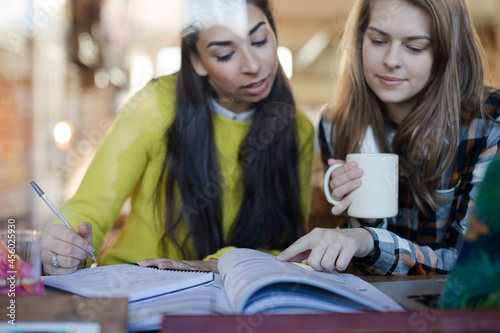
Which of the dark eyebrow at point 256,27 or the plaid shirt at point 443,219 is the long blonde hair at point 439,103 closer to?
the plaid shirt at point 443,219

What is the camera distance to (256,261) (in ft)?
1.92

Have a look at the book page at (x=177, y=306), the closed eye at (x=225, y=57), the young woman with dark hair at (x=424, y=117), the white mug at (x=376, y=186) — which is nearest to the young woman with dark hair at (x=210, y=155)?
the closed eye at (x=225, y=57)

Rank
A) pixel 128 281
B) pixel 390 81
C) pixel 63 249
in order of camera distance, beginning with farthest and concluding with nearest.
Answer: pixel 390 81
pixel 63 249
pixel 128 281

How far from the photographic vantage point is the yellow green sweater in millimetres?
991

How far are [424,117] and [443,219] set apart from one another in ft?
0.72

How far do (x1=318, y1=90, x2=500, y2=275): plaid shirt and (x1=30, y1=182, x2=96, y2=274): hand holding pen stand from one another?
17.9 inches

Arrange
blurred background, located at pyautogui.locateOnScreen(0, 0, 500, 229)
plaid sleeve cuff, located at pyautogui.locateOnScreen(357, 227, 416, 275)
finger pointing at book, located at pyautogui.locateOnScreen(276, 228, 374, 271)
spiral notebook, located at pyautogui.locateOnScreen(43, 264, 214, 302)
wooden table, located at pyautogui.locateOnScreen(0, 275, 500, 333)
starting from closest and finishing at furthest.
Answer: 1. wooden table, located at pyautogui.locateOnScreen(0, 275, 500, 333)
2. spiral notebook, located at pyautogui.locateOnScreen(43, 264, 214, 302)
3. finger pointing at book, located at pyautogui.locateOnScreen(276, 228, 374, 271)
4. plaid sleeve cuff, located at pyautogui.locateOnScreen(357, 227, 416, 275)
5. blurred background, located at pyautogui.locateOnScreen(0, 0, 500, 229)

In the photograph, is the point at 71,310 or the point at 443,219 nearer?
the point at 71,310

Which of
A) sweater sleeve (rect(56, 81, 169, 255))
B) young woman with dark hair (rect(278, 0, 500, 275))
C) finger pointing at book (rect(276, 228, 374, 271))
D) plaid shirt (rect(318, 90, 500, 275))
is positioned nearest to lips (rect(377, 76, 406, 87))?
young woman with dark hair (rect(278, 0, 500, 275))

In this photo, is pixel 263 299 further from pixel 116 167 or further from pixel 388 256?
pixel 116 167

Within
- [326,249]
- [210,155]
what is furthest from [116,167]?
[326,249]

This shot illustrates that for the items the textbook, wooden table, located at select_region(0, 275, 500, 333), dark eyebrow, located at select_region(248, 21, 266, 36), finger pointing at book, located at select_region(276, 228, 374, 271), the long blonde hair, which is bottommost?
finger pointing at book, located at select_region(276, 228, 374, 271)

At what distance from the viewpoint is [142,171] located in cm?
110

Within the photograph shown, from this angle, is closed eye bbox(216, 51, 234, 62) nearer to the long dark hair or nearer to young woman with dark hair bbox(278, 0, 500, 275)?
the long dark hair
